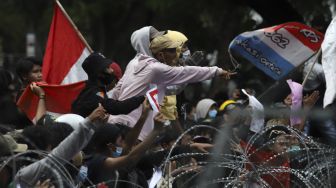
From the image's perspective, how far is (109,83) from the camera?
Result: 8156mm

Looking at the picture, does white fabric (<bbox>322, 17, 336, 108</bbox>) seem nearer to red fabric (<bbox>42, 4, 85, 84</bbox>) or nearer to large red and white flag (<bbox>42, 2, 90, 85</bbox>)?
large red and white flag (<bbox>42, 2, 90, 85</bbox>)

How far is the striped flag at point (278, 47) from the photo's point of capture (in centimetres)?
1009

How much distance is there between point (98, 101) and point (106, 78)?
27 centimetres

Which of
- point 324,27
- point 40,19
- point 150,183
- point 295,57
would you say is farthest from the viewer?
point 40,19

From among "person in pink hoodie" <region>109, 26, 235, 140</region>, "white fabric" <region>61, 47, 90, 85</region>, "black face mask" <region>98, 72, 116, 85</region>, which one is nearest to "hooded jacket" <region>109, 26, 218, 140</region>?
"person in pink hoodie" <region>109, 26, 235, 140</region>

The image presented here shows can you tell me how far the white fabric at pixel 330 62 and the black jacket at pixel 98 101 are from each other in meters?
1.33

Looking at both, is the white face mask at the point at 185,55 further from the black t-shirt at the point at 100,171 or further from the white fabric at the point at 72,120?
the black t-shirt at the point at 100,171

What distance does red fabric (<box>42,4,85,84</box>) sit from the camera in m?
10.1

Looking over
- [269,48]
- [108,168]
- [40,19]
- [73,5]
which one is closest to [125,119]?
[108,168]

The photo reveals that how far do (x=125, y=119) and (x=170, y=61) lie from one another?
56cm

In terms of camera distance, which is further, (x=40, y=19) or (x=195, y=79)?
(x=40, y=19)

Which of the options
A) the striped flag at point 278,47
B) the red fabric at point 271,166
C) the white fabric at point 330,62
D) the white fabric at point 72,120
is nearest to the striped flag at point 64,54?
the striped flag at point 278,47

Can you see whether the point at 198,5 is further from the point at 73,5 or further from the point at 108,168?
the point at 108,168

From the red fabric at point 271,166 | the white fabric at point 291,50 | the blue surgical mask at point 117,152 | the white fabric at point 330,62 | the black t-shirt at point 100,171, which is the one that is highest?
the black t-shirt at point 100,171
